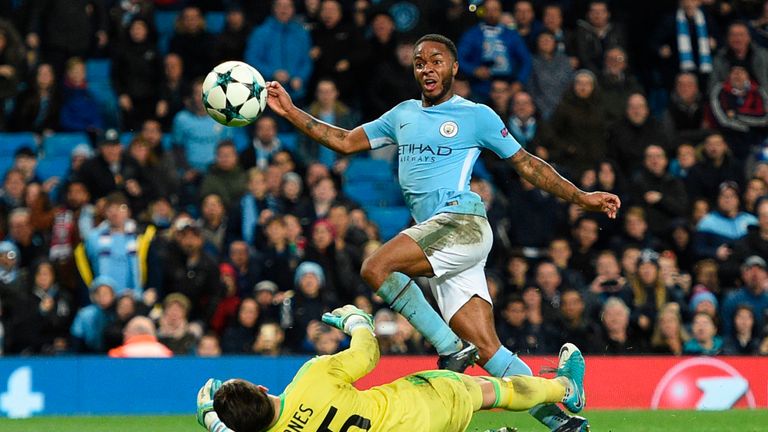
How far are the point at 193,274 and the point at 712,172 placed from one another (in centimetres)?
586

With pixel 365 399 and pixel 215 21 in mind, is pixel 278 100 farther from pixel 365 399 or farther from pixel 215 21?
pixel 215 21

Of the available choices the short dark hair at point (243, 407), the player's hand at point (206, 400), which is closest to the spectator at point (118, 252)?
the player's hand at point (206, 400)

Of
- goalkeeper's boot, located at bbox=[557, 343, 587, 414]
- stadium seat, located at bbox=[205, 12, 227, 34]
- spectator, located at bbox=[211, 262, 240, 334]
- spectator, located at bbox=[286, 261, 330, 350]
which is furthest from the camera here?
stadium seat, located at bbox=[205, 12, 227, 34]

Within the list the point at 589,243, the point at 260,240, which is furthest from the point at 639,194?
the point at 260,240

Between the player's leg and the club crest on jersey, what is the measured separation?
0.72m

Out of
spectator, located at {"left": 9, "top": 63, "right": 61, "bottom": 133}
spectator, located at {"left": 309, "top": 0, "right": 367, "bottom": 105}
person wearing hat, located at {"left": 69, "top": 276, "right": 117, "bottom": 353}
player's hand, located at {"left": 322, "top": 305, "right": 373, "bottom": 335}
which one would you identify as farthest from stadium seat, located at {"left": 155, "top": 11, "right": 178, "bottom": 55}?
player's hand, located at {"left": 322, "top": 305, "right": 373, "bottom": 335}

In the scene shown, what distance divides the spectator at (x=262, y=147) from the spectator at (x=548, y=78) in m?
3.06

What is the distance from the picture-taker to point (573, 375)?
9.37 meters

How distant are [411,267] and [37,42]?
10385mm

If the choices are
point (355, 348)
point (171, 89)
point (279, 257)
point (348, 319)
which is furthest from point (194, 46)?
point (355, 348)

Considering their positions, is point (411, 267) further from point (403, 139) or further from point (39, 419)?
point (39, 419)

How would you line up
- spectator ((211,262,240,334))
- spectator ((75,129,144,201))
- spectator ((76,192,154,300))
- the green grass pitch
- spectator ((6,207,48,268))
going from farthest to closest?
spectator ((75,129,144,201))
spectator ((6,207,48,268))
spectator ((76,192,154,300))
spectator ((211,262,240,334))
the green grass pitch

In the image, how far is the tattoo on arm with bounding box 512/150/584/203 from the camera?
30.6 feet

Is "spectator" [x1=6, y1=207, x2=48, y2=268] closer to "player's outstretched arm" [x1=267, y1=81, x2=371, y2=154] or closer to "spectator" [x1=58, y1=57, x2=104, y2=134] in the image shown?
"spectator" [x1=58, y1=57, x2=104, y2=134]
